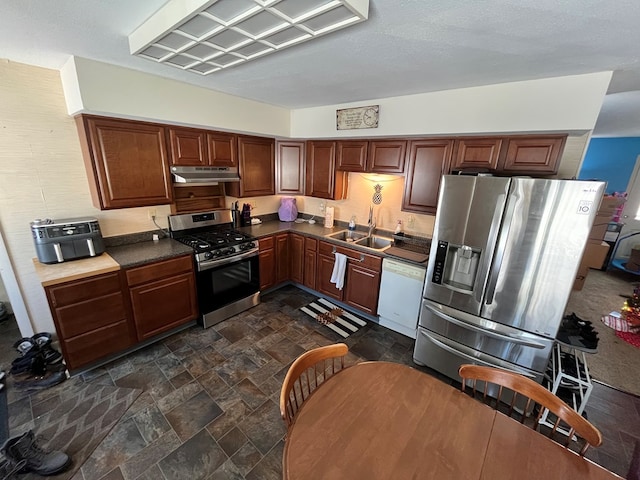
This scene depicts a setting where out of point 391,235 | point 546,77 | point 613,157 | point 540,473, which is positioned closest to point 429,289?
point 391,235

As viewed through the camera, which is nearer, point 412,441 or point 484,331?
point 412,441

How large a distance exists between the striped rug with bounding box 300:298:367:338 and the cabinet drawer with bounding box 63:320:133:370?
185 cm

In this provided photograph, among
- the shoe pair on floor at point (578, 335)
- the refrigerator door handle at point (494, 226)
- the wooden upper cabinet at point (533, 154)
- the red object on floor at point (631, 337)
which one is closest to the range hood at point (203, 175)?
the refrigerator door handle at point (494, 226)

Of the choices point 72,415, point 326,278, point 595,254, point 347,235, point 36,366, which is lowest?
point 72,415

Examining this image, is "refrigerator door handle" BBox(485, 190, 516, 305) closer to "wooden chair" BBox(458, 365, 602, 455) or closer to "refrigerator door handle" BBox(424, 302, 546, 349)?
"refrigerator door handle" BBox(424, 302, 546, 349)

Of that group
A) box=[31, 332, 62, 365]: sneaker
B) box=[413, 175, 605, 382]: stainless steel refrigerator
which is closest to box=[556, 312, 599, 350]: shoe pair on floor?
box=[413, 175, 605, 382]: stainless steel refrigerator

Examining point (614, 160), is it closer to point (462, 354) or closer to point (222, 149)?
point (462, 354)

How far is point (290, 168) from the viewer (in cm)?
374

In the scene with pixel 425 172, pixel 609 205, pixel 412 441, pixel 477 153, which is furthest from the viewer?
pixel 609 205

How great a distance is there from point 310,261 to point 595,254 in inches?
203

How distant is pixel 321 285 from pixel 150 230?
2.12m

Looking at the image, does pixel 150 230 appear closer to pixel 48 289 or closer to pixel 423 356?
pixel 48 289

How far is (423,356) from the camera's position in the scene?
2510 millimetres

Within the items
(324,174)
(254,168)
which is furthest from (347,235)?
(254,168)
